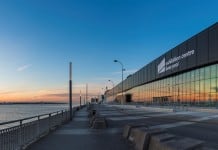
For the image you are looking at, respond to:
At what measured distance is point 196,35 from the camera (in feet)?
198

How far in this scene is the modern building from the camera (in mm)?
55259

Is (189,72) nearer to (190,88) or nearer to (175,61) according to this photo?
(190,88)

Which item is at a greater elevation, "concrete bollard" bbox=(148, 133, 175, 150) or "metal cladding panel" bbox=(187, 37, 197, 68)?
"metal cladding panel" bbox=(187, 37, 197, 68)

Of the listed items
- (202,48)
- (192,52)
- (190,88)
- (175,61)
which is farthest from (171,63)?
(202,48)

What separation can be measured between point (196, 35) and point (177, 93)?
1694 cm

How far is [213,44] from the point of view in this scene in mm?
53656

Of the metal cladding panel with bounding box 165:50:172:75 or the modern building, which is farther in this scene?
the metal cladding panel with bounding box 165:50:172:75

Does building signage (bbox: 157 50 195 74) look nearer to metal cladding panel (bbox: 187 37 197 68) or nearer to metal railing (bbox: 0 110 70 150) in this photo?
metal cladding panel (bbox: 187 37 197 68)

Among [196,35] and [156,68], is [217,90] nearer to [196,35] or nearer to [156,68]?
[196,35]

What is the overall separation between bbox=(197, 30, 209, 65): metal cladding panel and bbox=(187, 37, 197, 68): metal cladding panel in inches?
Result: 59.0

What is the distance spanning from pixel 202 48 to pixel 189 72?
9.60m

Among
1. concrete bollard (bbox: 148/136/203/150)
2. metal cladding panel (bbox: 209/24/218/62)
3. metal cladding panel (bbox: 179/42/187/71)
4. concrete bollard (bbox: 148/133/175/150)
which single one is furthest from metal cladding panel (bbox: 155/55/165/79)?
concrete bollard (bbox: 148/136/203/150)

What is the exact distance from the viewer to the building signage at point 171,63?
64.9 m

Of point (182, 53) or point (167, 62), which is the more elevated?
point (182, 53)
